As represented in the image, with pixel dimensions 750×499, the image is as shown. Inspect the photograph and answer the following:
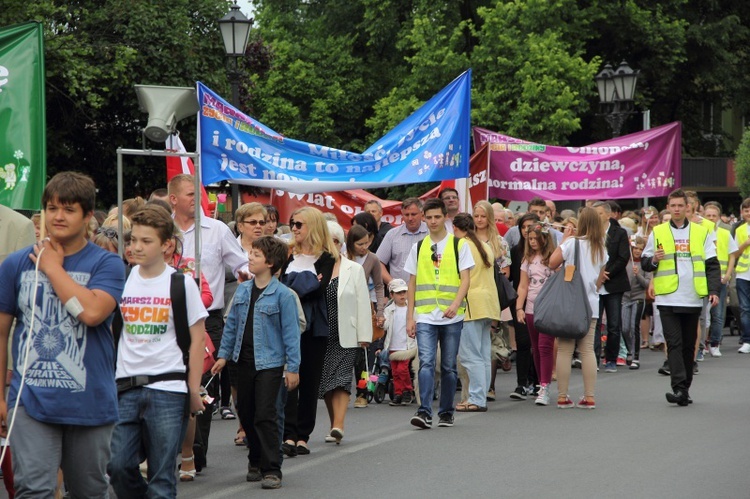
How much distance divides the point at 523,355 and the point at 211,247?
4.59 m

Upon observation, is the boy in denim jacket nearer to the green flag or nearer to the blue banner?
the green flag

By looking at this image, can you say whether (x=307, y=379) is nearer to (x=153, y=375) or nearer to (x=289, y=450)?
Result: (x=289, y=450)

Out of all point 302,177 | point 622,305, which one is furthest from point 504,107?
point 302,177

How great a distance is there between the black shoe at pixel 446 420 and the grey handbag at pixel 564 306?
1567 millimetres

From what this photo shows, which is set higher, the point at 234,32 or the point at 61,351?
the point at 234,32

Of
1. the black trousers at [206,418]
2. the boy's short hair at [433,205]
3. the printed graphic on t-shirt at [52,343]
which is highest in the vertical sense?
the boy's short hair at [433,205]

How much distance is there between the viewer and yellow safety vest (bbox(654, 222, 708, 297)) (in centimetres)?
1181

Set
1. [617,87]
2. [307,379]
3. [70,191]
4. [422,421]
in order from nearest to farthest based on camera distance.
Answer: [70,191] < [307,379] < [422,421] < [617,87]

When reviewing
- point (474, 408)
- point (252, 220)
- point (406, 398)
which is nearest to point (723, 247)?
point (406, 398)

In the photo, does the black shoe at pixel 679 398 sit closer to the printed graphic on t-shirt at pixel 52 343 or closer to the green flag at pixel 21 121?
the green flag at pixel 21 121

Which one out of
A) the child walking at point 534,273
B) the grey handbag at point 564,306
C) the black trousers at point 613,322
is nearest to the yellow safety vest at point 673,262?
the grey handbag at point 564,306

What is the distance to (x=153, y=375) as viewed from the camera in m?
6.03

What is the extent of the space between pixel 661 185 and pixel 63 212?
1425cm

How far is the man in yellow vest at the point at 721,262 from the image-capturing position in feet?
57.2
